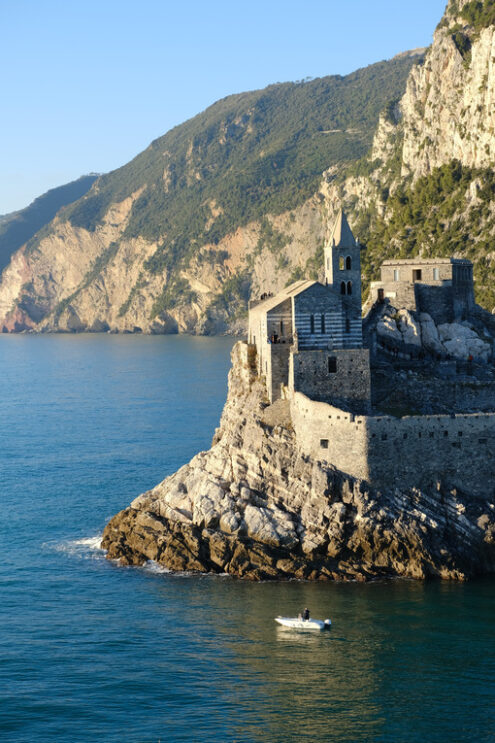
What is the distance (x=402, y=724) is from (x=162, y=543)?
20.7m

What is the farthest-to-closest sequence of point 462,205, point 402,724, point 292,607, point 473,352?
1. point 462,205
2. point 473,352
3. point 292,607
4. point 402,724

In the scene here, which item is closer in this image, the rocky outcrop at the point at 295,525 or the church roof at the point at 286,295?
the rocky outcrop at the point at 295,525

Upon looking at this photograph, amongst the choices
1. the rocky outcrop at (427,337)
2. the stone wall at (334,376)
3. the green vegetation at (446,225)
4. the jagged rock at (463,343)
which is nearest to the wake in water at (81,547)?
the stone wall at (334,376)

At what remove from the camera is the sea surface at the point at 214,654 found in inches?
Result: 1453

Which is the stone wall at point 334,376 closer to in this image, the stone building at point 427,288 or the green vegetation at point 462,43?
the stone building at point 427,288

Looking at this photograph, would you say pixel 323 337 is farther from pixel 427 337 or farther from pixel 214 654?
pixel 214 654

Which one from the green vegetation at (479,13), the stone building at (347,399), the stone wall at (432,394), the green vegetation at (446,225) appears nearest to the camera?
the stone building at (347,399)

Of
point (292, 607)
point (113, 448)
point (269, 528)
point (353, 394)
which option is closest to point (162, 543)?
point (269, 528)

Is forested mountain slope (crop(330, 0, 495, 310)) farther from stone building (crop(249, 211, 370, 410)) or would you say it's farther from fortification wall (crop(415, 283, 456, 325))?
stone building (crop(249, 211, 370, 410))

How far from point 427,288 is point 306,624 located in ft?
100

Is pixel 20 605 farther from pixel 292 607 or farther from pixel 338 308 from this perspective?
pixel 338 308

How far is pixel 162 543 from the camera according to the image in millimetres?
54281

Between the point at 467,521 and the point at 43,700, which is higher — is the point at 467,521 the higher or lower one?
the higher one

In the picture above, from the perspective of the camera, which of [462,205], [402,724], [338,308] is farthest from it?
[462,205]
